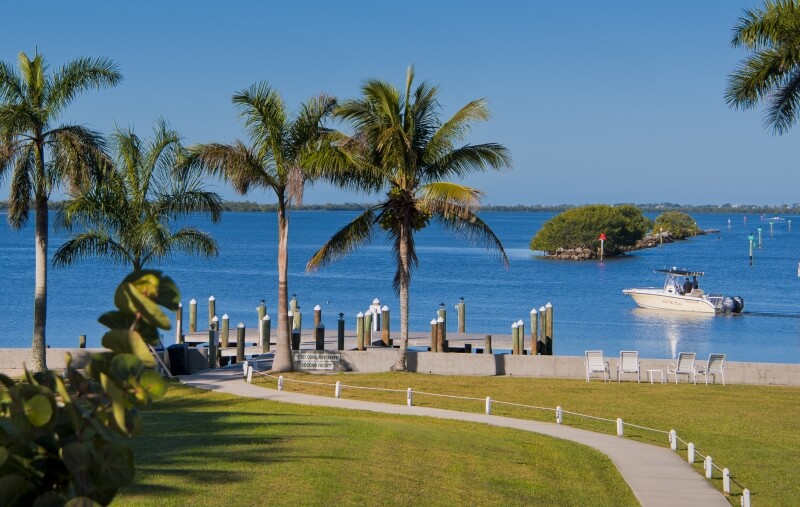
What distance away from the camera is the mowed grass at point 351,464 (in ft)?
39.8

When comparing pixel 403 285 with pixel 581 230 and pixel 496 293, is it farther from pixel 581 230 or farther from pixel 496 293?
pixel 581 230

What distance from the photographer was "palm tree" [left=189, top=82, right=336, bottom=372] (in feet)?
83.8

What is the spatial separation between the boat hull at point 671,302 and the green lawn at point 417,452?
41.7 m

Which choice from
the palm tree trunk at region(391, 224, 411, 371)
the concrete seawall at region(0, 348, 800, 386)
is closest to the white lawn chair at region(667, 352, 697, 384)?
the concrete seawall at region(0, 348, 800, 386)

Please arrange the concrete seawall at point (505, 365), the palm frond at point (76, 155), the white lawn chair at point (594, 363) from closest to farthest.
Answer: the palm frond at point (76, 155), the white lawn chair at point (594, 363), the concrete seawall at point (505, 365)

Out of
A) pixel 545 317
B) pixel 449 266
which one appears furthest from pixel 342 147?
pixel 449 266

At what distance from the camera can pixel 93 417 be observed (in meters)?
3.18

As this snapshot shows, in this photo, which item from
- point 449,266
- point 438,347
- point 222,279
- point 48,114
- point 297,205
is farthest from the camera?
point 449,266

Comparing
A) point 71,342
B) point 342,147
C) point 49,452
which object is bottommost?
point 71,342

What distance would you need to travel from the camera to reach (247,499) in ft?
38.2

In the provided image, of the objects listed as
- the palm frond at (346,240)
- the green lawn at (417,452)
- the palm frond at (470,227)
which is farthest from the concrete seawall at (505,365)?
the green lawn at (417,452)

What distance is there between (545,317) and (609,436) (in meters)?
18.0

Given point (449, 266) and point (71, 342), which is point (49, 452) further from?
point (449, 266)

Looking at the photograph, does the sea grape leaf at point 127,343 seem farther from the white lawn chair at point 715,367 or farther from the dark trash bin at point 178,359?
the white lawn chair at point 715,367
